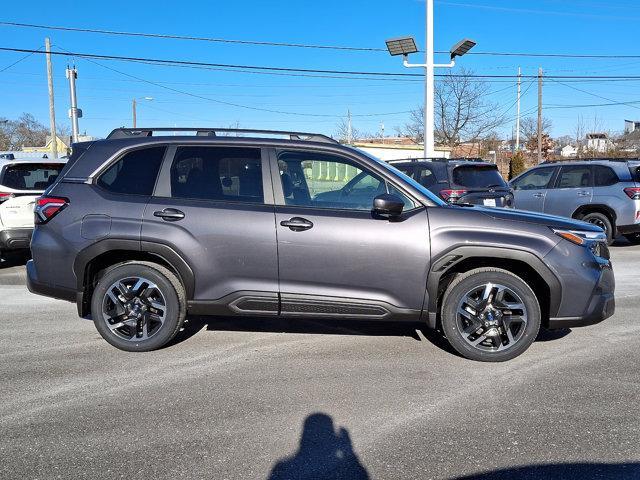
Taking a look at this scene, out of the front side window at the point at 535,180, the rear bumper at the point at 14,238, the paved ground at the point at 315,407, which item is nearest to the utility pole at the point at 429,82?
the front side window at the point at 535,180

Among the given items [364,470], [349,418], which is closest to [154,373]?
[349,418]

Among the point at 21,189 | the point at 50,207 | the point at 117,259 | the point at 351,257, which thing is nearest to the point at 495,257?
the point at 351,257

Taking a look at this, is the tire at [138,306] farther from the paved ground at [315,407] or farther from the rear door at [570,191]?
the rear door at [570,191]

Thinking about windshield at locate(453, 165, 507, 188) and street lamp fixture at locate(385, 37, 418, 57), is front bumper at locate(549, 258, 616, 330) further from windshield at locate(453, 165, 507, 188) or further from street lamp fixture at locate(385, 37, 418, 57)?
street lamp fixture at locate(385, 37, 418, 57)

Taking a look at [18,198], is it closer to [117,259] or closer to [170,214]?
[117,259]

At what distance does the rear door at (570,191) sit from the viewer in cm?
1127

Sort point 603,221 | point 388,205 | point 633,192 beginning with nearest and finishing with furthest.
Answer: point 388,205, point 633,192, point 603,221

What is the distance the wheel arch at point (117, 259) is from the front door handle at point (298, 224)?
2.96 ft

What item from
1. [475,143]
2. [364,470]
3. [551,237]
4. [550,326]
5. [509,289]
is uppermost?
[475,143]

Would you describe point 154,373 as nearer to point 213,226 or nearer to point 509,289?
point 213,226

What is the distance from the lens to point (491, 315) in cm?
461

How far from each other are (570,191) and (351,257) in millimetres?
8534

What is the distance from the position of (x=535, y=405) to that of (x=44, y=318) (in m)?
5.07

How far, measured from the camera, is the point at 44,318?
20.2 feet
